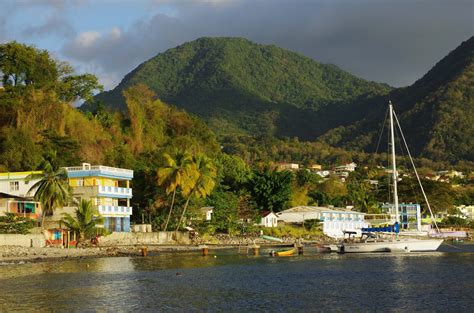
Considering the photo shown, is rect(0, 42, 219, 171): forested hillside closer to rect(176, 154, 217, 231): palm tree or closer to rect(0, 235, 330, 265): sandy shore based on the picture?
rect(176, 154, 217, 231): palm tree

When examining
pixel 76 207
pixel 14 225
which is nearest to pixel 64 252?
pixel 14 225

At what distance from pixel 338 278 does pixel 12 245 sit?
29819 mm

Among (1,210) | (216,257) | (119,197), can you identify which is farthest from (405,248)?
A: (1,210)

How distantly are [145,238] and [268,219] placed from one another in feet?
94.9

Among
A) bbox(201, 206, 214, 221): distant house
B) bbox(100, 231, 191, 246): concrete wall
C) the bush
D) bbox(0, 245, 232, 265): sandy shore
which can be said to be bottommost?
bbox(0, 245, 232, 265): sandy shore

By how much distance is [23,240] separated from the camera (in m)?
61.2

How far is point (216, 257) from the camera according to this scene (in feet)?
216

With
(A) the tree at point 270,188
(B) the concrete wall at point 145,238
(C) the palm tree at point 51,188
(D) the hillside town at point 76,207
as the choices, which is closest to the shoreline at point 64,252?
(D) the hillside town at point 76,207

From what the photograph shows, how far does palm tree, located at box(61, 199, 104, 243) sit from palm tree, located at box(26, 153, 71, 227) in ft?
5.66

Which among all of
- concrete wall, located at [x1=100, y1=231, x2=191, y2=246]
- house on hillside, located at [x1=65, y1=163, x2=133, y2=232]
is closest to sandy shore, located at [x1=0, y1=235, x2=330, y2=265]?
concrete wall, located at [x1=100, y1=231, x2=191, y2=246]

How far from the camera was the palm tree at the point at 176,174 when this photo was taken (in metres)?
78.6

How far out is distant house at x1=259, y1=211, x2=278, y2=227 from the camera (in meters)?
99.5

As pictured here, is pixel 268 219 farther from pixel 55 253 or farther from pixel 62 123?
pixel 55 253

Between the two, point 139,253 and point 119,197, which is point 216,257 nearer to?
point 139,253
